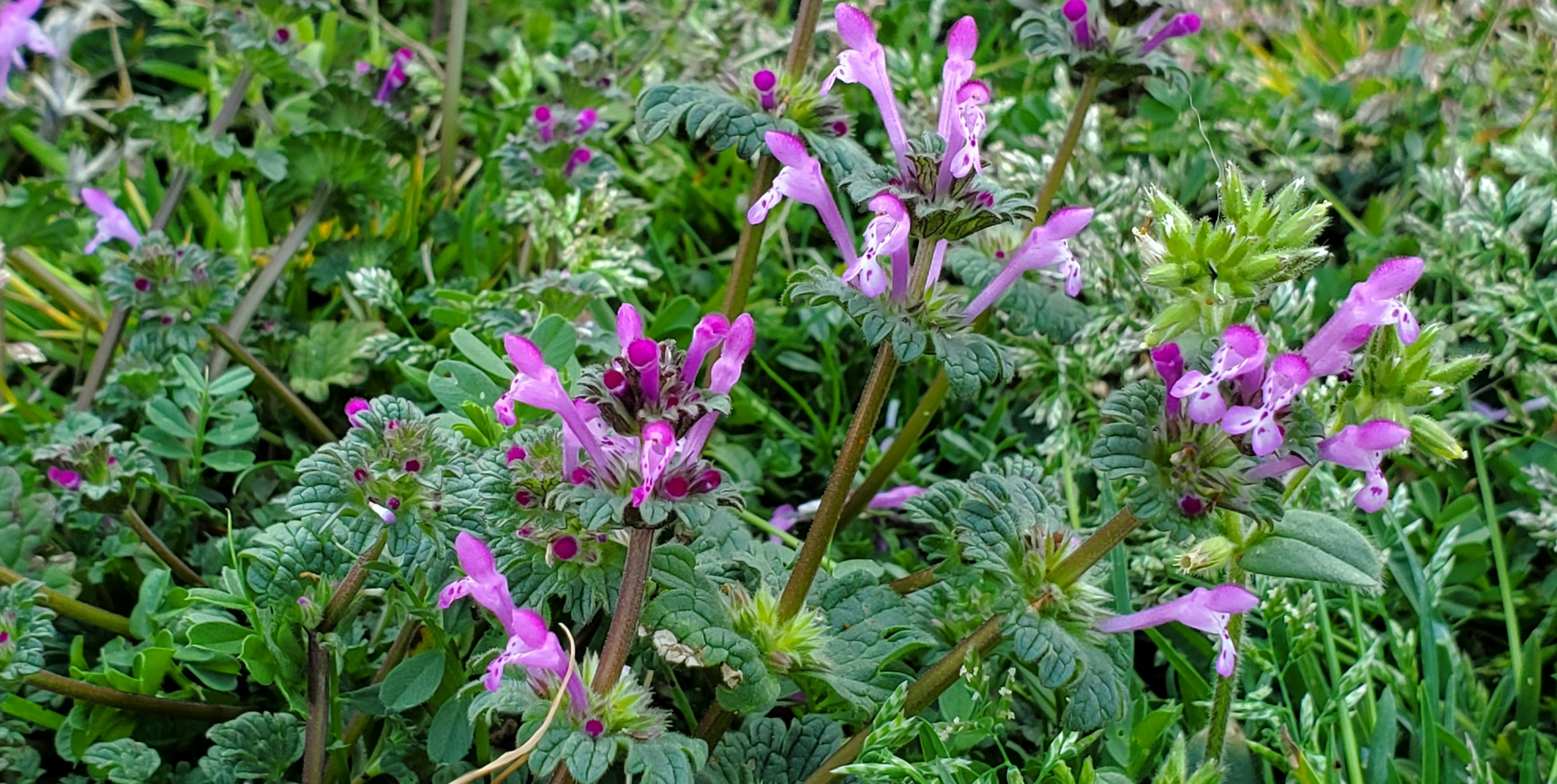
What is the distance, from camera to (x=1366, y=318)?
1.10 meters

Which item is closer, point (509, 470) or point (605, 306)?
point (509, 470)

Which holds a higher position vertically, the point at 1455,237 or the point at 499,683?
the point at 1455,237

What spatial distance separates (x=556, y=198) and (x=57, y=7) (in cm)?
165

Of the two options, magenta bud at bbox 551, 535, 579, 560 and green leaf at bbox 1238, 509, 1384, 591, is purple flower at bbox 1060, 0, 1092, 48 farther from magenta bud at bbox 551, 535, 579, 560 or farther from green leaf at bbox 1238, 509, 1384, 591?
magenta bud at bbox 551, 535, 579, 560

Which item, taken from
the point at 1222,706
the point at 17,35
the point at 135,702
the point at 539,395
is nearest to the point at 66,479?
the point at 135,702

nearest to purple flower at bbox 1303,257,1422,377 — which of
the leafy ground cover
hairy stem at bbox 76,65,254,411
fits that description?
the leafy ground cover

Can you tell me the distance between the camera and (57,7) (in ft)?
9.65

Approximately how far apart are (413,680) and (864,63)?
2.91ft

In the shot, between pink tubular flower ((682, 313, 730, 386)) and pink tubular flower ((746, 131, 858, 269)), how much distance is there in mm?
212

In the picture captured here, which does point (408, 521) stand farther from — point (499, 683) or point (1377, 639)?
point (1377, 639)

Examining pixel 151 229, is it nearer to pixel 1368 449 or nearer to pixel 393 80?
pixel 393 80

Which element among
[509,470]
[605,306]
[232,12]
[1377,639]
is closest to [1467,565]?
[1377,639]

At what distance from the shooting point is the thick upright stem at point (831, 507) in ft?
4.23

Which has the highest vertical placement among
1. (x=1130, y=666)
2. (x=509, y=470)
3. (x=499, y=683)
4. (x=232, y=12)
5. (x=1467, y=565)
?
(x=232, y=12)
